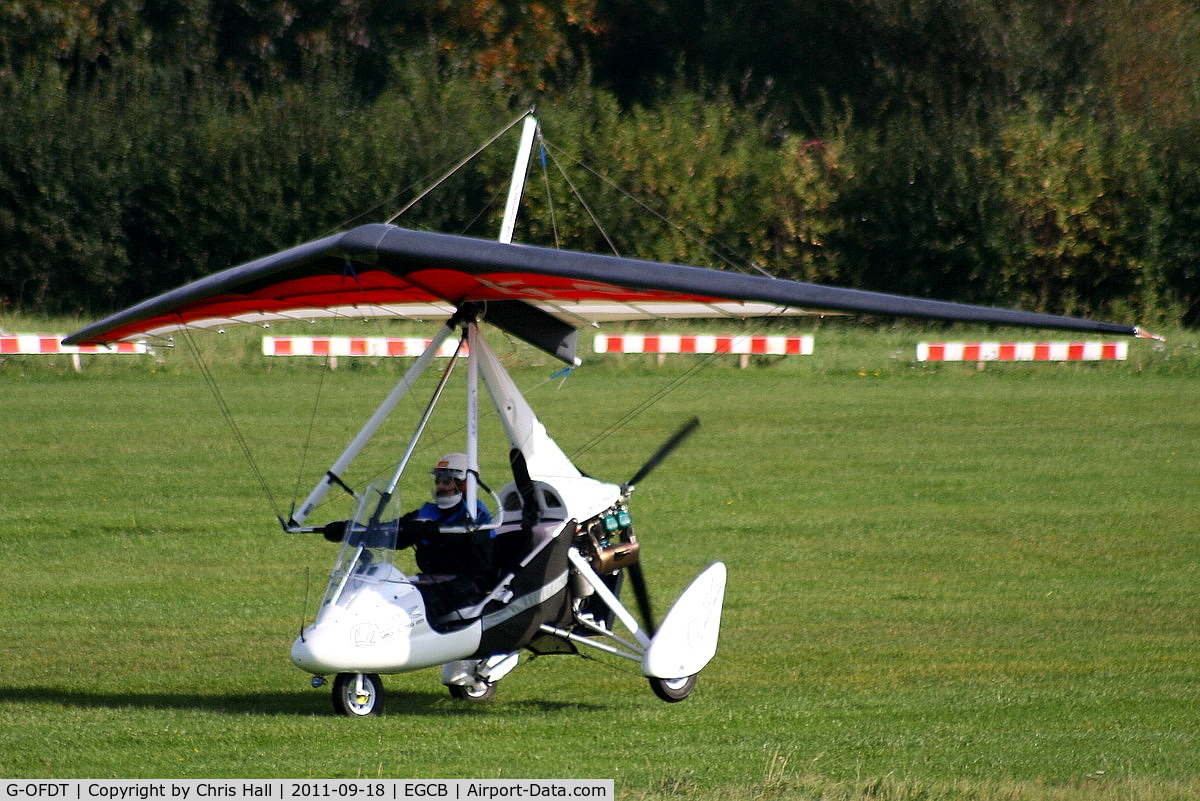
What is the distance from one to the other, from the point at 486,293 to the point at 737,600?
3827mm

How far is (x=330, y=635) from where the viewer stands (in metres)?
6.95

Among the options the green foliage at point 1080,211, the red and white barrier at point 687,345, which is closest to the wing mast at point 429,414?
the red and white barrier at point 687,345

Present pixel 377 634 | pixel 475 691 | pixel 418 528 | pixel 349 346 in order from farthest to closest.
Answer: pixel 349 346, pixel 475 691, pixel 418 528, pixel 377 634

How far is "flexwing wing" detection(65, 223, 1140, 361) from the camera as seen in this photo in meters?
6.35

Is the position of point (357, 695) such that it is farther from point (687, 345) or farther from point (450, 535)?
point (687, 345)

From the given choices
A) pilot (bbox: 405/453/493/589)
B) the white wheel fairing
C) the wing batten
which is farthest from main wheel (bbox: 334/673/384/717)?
the wing batten

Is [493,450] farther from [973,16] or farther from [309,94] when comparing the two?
[973,16]

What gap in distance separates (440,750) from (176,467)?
10129 millimetres

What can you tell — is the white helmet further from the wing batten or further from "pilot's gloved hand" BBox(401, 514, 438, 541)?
the wing batten

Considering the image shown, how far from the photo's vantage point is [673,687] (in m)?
7.75

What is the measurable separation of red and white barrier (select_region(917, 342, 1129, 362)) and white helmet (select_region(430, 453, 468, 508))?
59.7 ft

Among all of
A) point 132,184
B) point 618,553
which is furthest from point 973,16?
point 618,553

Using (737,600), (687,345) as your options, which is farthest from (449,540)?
(687,345)

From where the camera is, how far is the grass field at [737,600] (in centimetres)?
653
